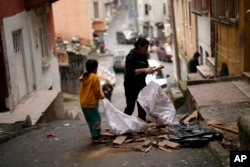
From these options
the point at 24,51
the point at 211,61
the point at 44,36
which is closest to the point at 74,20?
the point at 44,36

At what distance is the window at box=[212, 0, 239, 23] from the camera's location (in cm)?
1139

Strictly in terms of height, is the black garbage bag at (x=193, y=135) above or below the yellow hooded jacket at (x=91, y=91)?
below

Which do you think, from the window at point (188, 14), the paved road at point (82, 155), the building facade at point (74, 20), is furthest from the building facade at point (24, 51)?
the building facade at point (74, 20)

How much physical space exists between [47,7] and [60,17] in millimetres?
13646

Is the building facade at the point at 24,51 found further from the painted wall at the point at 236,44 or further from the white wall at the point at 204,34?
the white wall at the point at 204,34

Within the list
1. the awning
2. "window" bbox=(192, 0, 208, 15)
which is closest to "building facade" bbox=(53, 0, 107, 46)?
the awning

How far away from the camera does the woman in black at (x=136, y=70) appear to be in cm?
762

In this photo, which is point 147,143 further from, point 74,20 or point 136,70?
point 74,20

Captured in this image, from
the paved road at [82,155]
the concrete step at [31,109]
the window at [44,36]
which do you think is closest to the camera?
the paved road at [82,155]

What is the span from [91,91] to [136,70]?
1.13 metres

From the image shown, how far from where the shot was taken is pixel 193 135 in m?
6.43

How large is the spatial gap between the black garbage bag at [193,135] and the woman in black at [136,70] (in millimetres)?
1348

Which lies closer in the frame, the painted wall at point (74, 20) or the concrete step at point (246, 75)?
the concrete step at point (246, 75)

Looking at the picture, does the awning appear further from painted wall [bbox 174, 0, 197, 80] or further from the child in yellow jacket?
the child in yellow jacket
